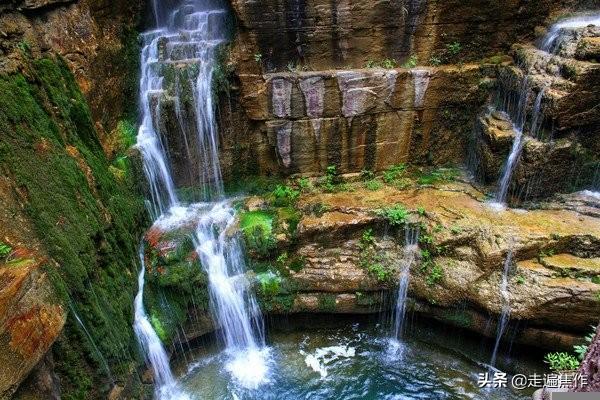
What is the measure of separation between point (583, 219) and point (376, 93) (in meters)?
4.69

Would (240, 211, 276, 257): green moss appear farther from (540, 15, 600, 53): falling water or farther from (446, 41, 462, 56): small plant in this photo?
(540, 15, 600, 53): falling water

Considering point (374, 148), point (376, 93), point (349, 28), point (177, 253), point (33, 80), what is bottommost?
point (177, 253)

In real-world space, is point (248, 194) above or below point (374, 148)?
below

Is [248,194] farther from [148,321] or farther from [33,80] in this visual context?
[33,80]

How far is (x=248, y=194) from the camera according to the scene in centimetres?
1006

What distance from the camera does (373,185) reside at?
9664 mm

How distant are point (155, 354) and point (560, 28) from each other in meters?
9.89

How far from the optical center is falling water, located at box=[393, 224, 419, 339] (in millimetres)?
8156

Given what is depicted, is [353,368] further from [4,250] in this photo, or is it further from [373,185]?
[4,250]

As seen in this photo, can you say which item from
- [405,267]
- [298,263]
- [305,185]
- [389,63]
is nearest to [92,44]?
[305,185]

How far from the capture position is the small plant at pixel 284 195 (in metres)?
9.34

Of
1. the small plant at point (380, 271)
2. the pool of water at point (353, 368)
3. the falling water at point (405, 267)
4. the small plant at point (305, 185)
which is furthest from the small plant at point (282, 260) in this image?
the falling water at point (405, 267)

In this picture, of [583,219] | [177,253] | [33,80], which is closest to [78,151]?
[33,80]

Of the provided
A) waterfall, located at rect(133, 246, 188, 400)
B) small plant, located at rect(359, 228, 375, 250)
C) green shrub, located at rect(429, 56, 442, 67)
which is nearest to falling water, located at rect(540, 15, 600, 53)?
green shrub, located at rect(429, 56, 442, 67)
